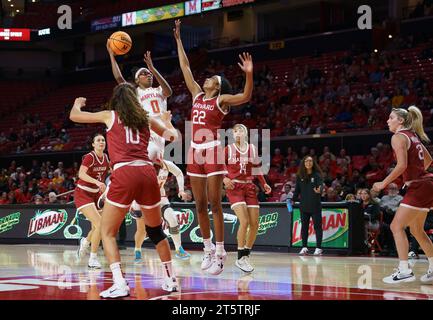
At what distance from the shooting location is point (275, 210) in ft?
50.5

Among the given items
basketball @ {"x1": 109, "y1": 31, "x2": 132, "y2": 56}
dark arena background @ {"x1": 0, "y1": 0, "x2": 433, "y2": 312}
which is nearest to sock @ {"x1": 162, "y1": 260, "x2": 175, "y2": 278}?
dark arena background @ {"x1": 0, "y1": 0, "x2": 433, "y2": 312}

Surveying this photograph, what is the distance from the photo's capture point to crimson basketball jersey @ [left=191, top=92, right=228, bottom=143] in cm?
855

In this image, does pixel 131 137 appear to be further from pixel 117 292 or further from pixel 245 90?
pixel 245 90

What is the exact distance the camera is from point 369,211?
46.9 feet


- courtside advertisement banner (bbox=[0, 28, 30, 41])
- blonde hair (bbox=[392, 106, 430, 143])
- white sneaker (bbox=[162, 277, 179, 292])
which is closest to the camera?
white sneaker (bbox=[162, 277, 179, 292])

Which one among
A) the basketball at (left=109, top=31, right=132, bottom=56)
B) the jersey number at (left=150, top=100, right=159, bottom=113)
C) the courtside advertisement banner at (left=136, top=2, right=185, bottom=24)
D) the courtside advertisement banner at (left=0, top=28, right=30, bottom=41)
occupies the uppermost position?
the courtside advertisement banner at (left=136, top=2, right=185, bottom=24)

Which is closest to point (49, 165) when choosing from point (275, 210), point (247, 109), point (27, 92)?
point (247, 109)

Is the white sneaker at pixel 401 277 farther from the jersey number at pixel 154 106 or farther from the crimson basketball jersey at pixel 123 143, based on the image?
the jersey number at pixel 154 106

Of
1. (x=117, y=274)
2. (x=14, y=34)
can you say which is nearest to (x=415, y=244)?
(x=117, y=274)

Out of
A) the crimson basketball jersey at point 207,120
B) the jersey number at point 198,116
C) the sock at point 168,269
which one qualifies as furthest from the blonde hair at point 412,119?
the sock at point 168,269

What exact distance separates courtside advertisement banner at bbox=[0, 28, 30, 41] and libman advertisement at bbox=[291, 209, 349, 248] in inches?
900

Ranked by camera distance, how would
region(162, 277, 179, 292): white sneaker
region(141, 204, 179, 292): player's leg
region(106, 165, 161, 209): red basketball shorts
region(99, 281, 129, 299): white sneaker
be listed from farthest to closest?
region(162, 277, 179, 292): white sneaker, region(141, 204, 179, 292): player's leg, region(106, 165, 161, 209): red basketball shorts, region(99, 281, 129, 299): white sneaker

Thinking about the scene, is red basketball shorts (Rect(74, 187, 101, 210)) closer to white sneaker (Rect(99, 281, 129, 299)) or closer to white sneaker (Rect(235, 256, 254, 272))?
white sneaker (Rect(235, 256, 254, 272))
